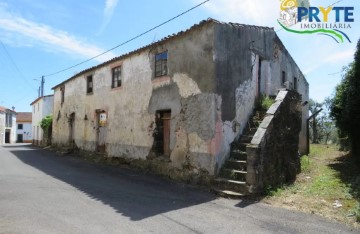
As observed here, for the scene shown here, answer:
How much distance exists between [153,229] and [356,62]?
10068mm

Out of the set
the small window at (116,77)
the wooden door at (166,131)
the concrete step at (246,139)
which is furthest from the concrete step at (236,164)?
Result: the small window at (116,77)

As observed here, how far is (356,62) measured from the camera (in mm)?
11727

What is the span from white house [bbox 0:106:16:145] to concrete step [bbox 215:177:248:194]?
161 feet

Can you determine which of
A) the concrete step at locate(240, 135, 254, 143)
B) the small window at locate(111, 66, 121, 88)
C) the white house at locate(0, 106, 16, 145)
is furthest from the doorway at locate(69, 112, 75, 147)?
the white house at locate(0, 106, 16, 145)

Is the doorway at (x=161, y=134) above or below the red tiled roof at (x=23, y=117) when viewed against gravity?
below

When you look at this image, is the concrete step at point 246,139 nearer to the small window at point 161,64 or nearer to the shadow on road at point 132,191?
the shadow on road at point 132,191

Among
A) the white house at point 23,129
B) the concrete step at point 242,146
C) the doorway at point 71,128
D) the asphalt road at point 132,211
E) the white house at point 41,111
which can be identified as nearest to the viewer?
the asphalt road at point 132,211

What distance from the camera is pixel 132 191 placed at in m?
8.97

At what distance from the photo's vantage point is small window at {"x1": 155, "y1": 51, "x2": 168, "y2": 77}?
12.0m

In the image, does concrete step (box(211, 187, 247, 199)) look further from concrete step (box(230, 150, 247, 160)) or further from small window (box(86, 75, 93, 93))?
small window (box(86, 75, 93, 93))

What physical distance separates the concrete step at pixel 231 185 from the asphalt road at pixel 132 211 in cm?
46

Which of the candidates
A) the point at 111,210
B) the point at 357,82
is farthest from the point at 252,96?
the point at 111,210

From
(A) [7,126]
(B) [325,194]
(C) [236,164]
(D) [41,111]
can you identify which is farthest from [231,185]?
(A) [7,126]

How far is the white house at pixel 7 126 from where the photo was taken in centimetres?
4966
